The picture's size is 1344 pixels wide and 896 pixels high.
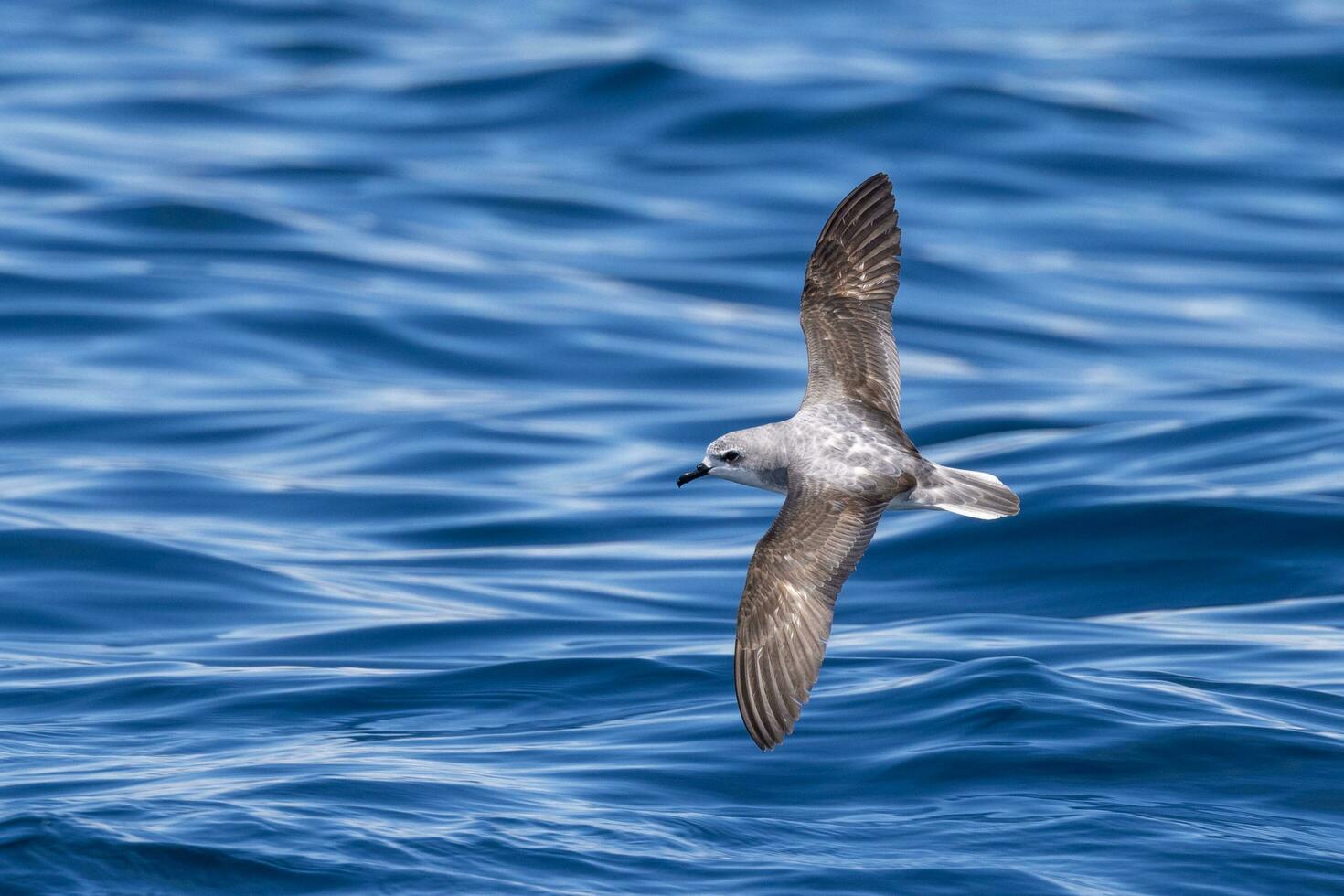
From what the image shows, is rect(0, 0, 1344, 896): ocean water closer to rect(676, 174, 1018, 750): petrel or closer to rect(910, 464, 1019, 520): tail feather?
rect(676, 174, 1018, 750): petrel

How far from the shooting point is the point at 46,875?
21.4ft

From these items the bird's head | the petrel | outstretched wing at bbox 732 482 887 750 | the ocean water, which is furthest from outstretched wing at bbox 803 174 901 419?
the ocean water

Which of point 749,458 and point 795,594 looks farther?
point 749,458

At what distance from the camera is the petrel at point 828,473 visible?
6543 millimetres

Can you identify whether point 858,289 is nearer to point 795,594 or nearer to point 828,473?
point 828,473

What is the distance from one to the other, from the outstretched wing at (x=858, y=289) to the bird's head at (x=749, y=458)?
732 millimetres

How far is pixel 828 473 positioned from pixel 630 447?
18.9 feet

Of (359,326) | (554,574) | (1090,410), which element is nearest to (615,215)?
(359,326)

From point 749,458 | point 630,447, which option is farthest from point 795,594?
point 630,447

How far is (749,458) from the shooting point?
7062mm

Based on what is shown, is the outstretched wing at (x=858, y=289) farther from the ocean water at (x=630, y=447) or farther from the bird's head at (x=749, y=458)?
the ocean water at (x=630, y=447)

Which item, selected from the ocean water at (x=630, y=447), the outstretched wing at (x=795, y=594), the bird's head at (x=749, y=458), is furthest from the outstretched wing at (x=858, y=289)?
the ocean water at (x=630, y=447)

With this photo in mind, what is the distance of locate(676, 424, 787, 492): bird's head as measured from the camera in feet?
23.1

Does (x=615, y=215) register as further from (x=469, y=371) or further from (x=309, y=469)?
(x=309, y=469)
